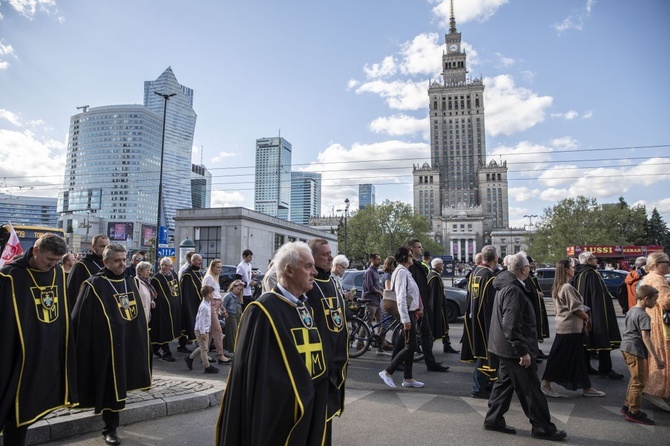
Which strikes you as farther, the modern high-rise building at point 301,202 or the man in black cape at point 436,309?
the modern high-rise building at point 301,202

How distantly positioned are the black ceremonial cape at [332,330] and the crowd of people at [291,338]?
0.04ft

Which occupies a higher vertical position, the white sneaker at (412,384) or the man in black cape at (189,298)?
the man in black cape at (189,298)

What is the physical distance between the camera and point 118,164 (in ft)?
381

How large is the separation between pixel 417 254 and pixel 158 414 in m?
4.83

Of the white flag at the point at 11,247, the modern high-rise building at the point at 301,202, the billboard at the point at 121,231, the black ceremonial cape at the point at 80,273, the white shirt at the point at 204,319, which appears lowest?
the white shirt at the point at 204,319

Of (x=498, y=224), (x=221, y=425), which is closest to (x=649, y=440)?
(x=221, y=425)

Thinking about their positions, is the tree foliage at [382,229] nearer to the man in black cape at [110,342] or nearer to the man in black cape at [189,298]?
the man in black cape at [189,298]

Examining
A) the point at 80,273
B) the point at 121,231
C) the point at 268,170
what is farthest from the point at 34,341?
the point at 268,170

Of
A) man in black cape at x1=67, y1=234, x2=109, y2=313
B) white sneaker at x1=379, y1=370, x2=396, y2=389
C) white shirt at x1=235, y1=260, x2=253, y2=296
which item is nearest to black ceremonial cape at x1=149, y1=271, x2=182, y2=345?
white shirt at x1=235, y1=260, x2=253, y2=296

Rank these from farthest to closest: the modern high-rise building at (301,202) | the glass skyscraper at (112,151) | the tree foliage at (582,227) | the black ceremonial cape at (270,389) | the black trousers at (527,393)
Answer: the modern high-rise building at (301,202) < the glass skyscraper at (112,151) < the tree foliage at (582,227) < the black trousers at (527,393) < the black ceremonial cape at (270,389)

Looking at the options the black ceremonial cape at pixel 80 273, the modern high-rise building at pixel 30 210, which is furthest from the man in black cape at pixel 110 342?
the modern high-rise building at pixel 30 210

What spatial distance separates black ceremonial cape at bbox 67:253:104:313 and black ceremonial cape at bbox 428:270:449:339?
19.3 feet

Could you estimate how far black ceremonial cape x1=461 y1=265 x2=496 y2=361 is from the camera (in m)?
6.45

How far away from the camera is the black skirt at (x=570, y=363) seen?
6.07 m
